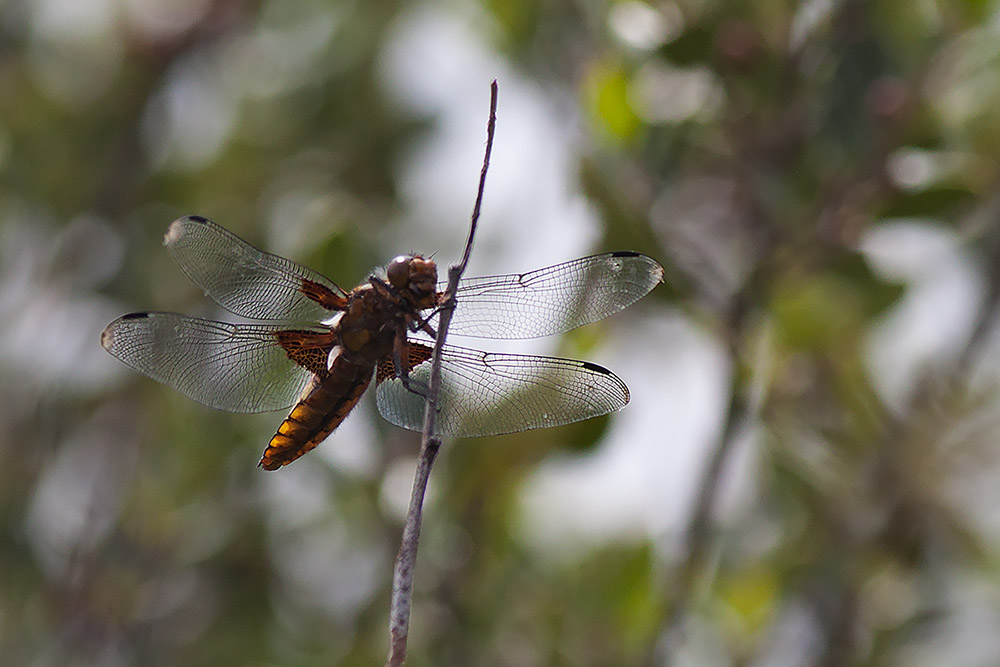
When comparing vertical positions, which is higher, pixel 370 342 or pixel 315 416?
pixel 370 342

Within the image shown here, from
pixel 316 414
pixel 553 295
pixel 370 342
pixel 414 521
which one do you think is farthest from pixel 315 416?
pixel 414 521

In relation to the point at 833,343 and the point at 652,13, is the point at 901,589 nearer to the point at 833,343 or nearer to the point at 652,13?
the point at 833,343

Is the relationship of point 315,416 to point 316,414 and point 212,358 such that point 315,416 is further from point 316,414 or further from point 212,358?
point 212,358

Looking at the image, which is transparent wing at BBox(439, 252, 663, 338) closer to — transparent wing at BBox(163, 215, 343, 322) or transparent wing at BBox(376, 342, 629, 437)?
transparent wing at BBox(376, 342, 629, 437)

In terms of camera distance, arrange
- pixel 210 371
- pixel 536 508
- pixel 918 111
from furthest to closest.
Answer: pixel 536 508, pixel 918 111, pixel 210 371

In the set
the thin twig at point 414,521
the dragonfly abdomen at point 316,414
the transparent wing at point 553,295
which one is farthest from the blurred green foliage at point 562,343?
the thin twig at point 414,521

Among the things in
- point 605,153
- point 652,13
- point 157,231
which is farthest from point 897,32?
point 157,231

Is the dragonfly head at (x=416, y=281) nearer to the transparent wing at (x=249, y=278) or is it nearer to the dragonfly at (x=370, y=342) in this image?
the dragonfly at (x=370, y=342)
